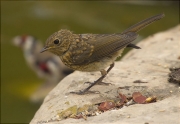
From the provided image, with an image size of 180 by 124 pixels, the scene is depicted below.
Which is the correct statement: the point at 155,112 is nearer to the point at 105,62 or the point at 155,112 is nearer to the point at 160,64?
the point at 105,62

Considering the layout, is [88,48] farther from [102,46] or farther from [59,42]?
[59,42]

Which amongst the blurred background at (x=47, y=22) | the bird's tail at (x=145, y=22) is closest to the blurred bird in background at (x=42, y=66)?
the blurred background at (x=47, y=22)

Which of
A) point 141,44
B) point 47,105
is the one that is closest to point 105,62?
point 47,105

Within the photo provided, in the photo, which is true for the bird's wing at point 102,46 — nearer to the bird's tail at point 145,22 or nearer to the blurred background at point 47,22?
the bird's tail at point 145,22

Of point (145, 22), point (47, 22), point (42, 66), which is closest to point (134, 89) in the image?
point (145, 22)

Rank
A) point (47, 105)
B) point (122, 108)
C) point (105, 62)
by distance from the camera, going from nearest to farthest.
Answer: point (122, 108)
point (47, 105)
point (105, 62)

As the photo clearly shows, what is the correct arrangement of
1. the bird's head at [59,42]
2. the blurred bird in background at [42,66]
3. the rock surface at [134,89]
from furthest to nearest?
1. the blurred bird in background at [42,66]
2. the bird's head at [59,42]
3. the rock surface at [134,89]

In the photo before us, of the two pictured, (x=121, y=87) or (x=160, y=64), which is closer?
(x=121, y=87)
